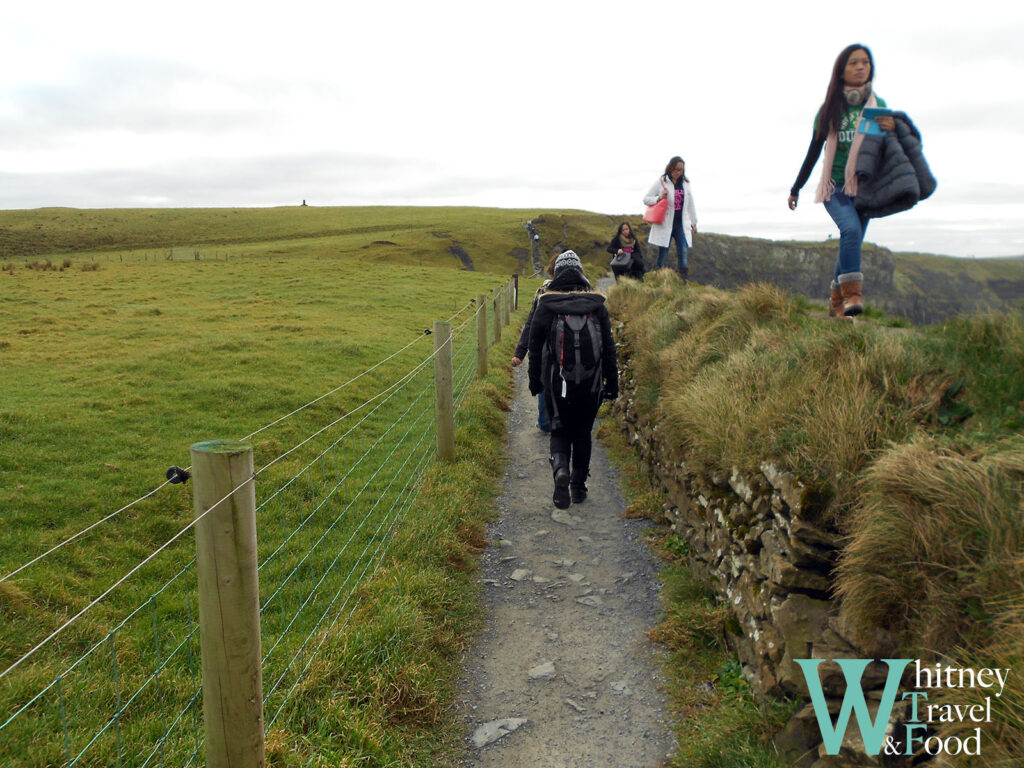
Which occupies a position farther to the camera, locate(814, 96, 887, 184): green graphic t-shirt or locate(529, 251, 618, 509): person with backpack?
locate(529, 251, 618, 509): person with backpack

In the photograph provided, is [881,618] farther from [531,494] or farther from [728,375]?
[531,494]

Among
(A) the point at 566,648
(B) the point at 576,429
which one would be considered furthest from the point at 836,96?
(A) the point at 566,648

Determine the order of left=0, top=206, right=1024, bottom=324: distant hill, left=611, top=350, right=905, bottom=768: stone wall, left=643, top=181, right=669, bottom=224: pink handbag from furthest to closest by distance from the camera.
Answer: left=0, top=206, right=1024, bottom=324: distant hill
left=643, top=181, right=669, bottom=224: pink handbag
left=611, top=350, right=905, bottom=768: stone wall

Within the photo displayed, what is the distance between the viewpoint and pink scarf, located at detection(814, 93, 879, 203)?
585 cm

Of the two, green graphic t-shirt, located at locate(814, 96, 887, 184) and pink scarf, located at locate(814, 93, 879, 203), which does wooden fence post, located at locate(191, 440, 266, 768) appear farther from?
green graphic t-shirt, located at locate(814, 96, 887, 184)

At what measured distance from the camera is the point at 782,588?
144 inches

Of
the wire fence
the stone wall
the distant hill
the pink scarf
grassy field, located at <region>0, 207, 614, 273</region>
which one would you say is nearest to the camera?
the stone wall

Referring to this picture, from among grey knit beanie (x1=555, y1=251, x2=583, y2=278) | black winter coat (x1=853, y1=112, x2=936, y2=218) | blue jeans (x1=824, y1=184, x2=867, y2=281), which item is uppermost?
black winter coat (x1=853, y1=112, x2=936, y2=218)

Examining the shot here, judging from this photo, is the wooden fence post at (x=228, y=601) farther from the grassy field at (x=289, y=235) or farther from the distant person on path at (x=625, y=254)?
the grassy field at (x=289, y=235)

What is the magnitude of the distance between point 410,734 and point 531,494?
408 centimetres

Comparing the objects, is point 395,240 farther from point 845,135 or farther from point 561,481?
point 845,135

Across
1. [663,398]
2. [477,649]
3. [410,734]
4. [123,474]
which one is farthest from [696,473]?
[123,474]

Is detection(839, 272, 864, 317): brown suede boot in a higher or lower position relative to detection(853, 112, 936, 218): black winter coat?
lower

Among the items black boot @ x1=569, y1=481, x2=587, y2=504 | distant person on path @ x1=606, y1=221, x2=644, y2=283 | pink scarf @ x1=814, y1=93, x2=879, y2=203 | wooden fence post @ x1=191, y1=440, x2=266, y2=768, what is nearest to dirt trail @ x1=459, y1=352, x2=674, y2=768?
black boot @ x1=569, y1=481, x2=587, y2=504
